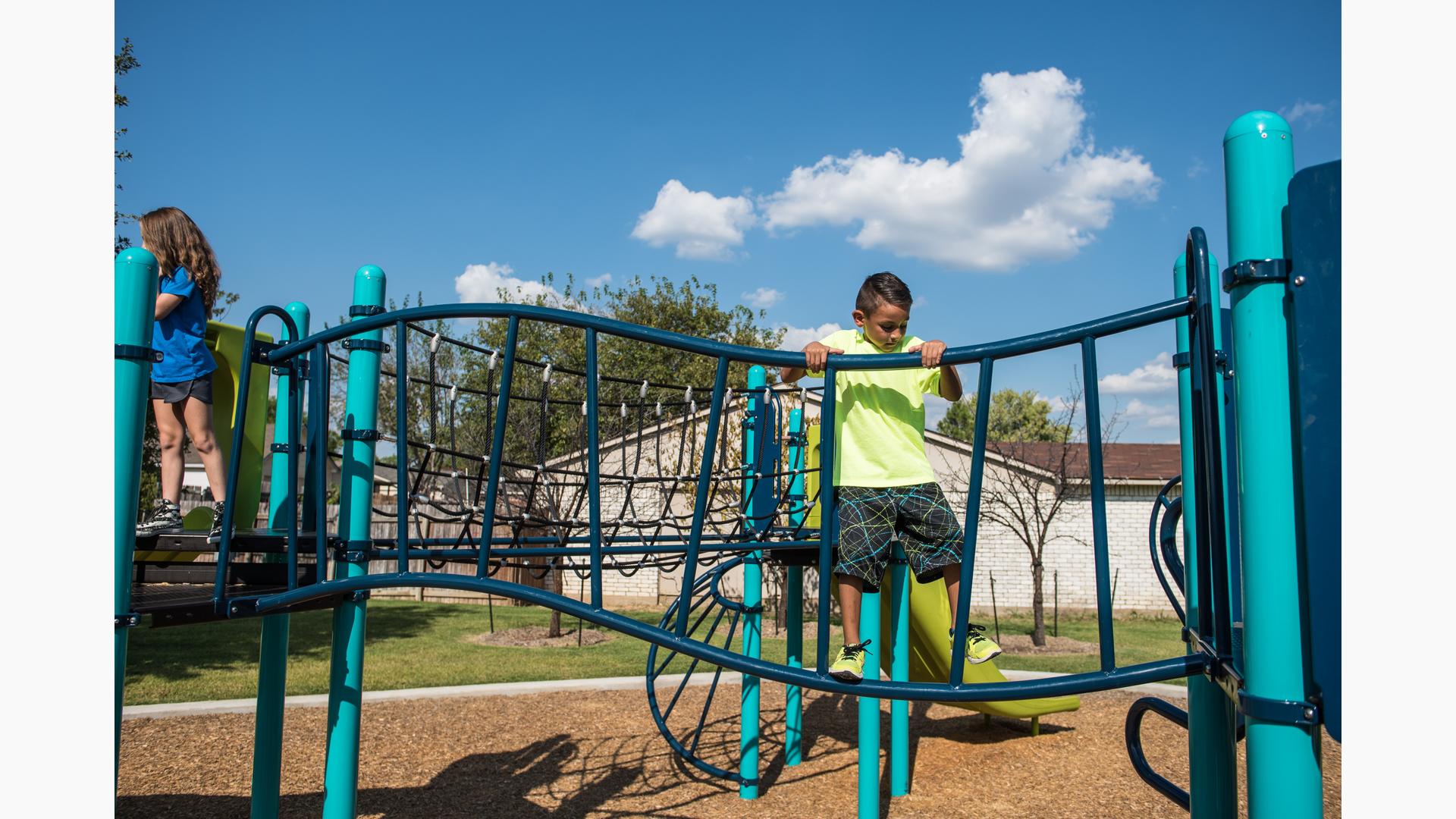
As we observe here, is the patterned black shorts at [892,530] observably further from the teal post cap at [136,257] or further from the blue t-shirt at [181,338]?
the blue t-shirt at [181,338]

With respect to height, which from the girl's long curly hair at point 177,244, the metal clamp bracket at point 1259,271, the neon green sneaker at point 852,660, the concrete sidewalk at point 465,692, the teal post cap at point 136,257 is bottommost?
the concrete sidewalk at point 465,692

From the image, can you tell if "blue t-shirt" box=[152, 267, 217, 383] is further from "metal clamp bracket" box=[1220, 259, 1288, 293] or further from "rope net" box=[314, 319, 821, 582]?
"metal clamp bracket" box=[1220, 259, 1288, 293]

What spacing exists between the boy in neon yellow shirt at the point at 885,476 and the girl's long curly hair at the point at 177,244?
233 cm

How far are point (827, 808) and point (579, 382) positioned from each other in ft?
57.2

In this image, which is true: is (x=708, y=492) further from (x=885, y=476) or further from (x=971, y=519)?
(x=885, y=476)

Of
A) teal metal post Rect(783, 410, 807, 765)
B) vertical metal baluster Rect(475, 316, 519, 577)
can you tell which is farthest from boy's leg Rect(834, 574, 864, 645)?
teal metal post Rect(783, 410, 807, 765)

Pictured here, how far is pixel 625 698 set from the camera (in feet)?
21.1

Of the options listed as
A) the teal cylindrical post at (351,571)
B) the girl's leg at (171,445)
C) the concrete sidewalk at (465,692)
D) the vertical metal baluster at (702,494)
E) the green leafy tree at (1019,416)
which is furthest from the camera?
the green leafy tree at (1019,416)

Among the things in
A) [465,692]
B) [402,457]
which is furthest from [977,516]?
[465,692]

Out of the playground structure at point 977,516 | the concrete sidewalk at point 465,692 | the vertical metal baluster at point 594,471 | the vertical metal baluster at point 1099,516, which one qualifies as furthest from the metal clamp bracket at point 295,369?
the concrete sidewalk at point 465,692

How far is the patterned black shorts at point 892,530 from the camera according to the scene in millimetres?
2998

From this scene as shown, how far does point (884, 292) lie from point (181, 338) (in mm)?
2659

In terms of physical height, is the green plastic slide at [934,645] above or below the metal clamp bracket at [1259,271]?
below

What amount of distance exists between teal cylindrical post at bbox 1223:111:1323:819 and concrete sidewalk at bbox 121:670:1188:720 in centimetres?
383
